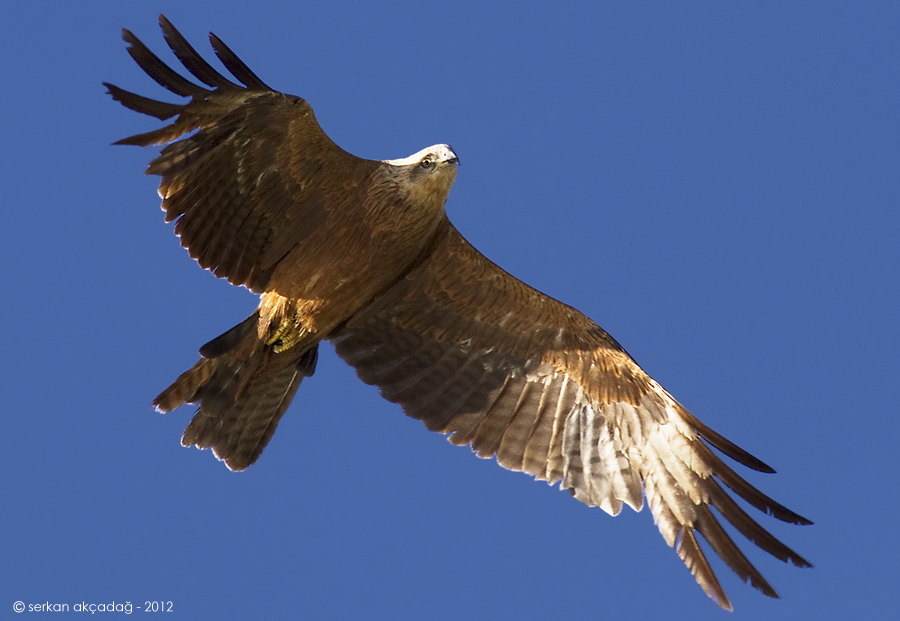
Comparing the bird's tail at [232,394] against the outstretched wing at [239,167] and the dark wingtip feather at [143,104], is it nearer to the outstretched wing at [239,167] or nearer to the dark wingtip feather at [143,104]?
the outstretched wing at [239,167]

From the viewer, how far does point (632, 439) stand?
8883mm

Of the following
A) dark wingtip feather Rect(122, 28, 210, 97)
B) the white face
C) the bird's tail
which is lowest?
the bird's tail

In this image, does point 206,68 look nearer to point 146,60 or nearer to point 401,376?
point 146,60

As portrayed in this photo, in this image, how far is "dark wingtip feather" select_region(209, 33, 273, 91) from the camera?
7.27 metres

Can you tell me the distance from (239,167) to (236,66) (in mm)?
933

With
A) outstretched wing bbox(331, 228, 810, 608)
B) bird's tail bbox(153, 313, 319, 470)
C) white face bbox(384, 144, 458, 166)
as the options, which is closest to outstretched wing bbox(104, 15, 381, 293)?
white face bbox(384, 144, 458, 166)

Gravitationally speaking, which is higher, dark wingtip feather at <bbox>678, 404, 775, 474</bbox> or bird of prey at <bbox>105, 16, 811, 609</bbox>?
bird of prey at <bbox>105, 16, 811, 609</bbox>

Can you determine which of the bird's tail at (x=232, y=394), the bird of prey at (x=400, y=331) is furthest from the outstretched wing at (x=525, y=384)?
the bird's tail at (x=232, y=394)

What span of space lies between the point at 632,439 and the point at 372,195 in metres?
2.71

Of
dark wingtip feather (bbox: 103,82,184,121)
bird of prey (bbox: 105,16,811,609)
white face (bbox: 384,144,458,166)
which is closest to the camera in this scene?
dark wingtip feather (bbox: 103,82,184,121)

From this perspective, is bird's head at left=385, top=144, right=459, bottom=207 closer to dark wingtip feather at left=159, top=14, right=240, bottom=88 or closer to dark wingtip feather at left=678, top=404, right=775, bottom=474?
dark wingtip feather at left=159, top=14, right=240, bottom=88

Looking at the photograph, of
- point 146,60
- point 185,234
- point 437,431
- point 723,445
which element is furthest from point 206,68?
point 723,445

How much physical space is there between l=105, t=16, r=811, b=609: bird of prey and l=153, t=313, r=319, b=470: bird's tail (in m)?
0.01

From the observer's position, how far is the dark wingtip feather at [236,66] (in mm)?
7266
